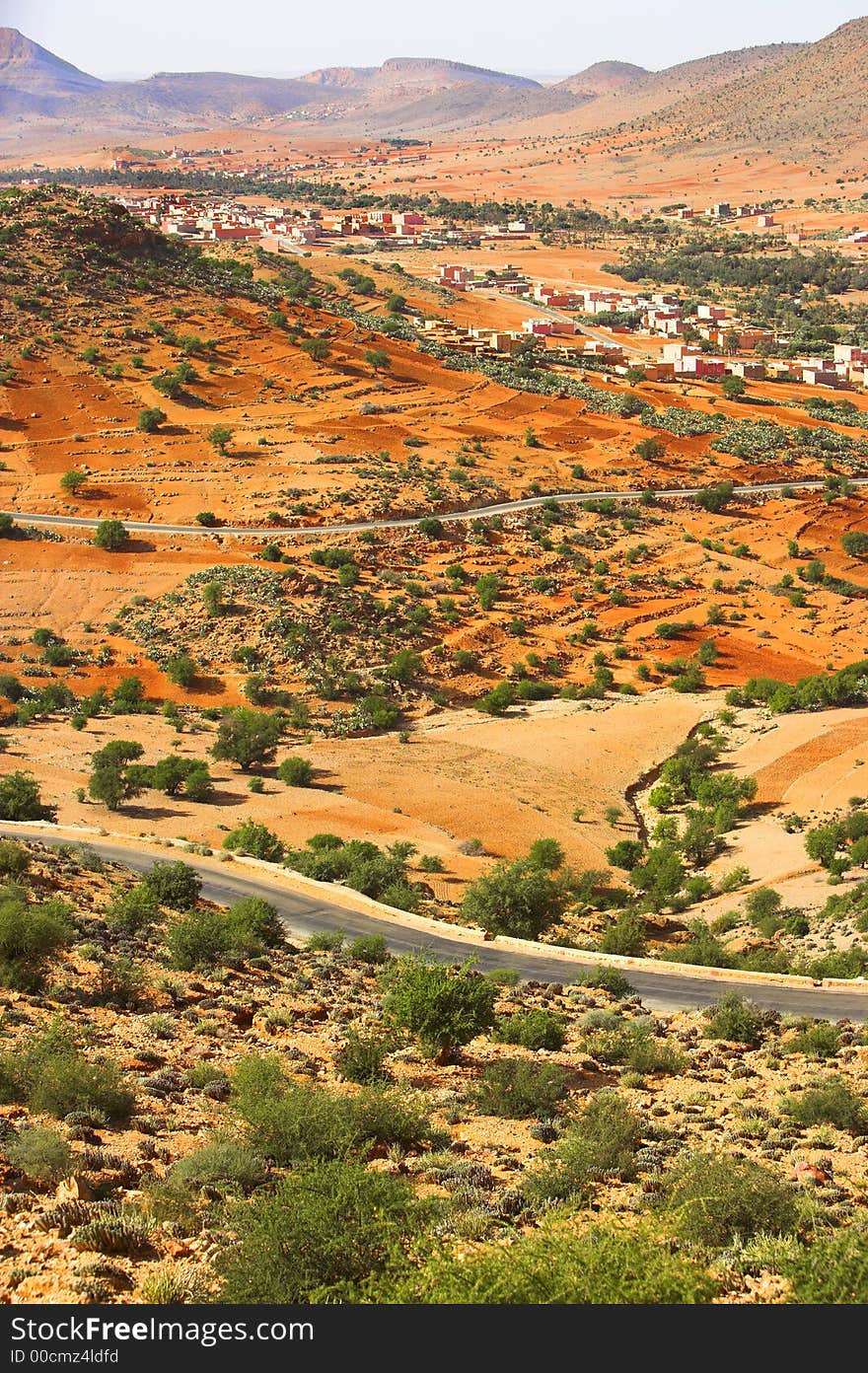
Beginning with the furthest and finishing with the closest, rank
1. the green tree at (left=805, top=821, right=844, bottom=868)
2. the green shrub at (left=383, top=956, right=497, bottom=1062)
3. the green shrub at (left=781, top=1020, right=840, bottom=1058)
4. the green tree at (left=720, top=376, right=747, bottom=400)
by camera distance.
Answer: the green tree at (left=720, top=376, right=747, bottom=400), the green tree at (left=805, top=821, right=844, bottom=868), the green shrub at (left=781, top=1020, right=840, bottom=1058), the green shrub at (left=383, top=956, right=497, bottom=1062)

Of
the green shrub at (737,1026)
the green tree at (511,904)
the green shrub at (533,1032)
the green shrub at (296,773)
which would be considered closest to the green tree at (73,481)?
the green shrub at (296,773)

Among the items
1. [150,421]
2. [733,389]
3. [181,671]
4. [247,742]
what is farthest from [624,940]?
Answer: [733,389]

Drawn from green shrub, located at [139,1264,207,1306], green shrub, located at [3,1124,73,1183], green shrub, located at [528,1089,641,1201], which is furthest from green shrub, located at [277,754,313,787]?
green shrub, located at [139,1264,207,1306]

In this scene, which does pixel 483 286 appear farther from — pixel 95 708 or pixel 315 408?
pixel 95 708

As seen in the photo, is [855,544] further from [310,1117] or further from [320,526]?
[310,1117]

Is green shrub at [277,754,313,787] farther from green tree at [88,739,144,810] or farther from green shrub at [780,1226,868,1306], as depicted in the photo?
green shrub at [780,1226,868,1306]

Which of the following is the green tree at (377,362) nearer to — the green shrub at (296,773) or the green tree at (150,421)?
the green tree at (150,421)
